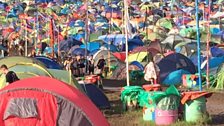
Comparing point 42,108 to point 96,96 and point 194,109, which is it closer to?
point 194,109

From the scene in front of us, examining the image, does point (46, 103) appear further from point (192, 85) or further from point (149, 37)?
point (149, 37)

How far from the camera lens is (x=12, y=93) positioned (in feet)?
29.7

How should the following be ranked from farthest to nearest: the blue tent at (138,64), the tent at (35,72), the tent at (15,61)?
the blue tent at (138,64)
the tent at (15,61)
the tent at (35,72)

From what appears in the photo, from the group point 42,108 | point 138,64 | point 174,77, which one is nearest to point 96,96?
point 42,108

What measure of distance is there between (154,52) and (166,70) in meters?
6.33

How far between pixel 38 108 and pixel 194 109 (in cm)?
495

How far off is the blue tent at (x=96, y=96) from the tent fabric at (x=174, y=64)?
7.52 m

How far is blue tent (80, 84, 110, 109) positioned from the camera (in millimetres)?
15789

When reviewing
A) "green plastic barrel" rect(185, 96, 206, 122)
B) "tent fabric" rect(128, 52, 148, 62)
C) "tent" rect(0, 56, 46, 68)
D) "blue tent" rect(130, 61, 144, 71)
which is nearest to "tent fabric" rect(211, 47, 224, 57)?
"tent fabric" rect(128, 52, 148, 62)

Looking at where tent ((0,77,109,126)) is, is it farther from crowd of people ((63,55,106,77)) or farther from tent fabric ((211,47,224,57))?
tent fabric ((211,47,224,57))

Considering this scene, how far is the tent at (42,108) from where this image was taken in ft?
29.2

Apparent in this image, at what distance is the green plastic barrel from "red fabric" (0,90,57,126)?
472 centimetres

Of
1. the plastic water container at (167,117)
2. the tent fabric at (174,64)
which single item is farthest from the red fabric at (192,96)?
the tent fabric at (174,64)

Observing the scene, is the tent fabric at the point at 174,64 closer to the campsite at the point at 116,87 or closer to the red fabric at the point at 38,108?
the campsite at the point at 116,87
